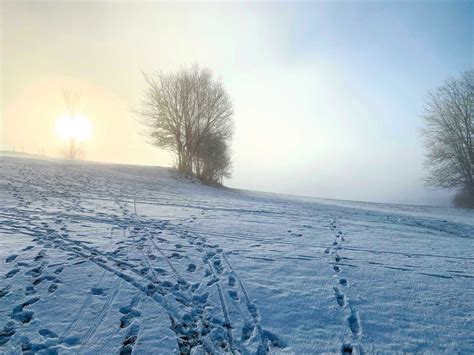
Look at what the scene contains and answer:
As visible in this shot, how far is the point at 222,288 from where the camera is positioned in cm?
461

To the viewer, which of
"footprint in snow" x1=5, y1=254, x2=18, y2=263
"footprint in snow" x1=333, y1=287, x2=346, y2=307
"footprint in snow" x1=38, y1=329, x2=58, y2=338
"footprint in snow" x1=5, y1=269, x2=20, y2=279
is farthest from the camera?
"footprint in snow" x1=5, y1=254, x2=18, y2=263

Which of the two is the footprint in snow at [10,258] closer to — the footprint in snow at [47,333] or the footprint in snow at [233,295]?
the footprint in snow at [47,333]

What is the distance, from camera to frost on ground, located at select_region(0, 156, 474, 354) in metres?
3.41

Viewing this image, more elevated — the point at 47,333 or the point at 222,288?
the point at 222,288

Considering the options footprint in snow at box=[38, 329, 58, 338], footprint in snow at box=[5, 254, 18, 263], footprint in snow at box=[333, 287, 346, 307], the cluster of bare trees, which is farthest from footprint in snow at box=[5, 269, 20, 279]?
the cluster of bare trees

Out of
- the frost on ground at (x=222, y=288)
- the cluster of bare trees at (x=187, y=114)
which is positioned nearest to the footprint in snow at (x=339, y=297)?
the frost on ground at (x=222, y=288)

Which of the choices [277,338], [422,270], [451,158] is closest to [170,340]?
[277,338]

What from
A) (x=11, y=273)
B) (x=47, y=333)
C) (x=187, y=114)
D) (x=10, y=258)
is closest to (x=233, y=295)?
(x=47, y=333)

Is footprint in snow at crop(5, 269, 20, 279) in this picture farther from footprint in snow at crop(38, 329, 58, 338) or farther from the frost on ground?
footprint in snow at crop(38, 329, 58, 338)

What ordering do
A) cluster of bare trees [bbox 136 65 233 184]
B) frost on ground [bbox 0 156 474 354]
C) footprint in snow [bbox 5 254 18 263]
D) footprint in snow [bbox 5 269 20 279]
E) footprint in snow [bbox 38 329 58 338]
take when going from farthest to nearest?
cluster of bare trees [bbox 136 65 233 184] < footprint in snow [bbox 5 254 18 263] < footprint in snow [bbox 5 269 20 279] < frost on ground [bbox 0 156 474 354] < footprint in snow [bbox 38 329 58 338]

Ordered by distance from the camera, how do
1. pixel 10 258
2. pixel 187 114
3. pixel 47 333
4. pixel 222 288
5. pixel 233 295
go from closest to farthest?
pixel 47 333
pixel 233 295
pixel 222 288
pixel 10 258
pixel 187 114

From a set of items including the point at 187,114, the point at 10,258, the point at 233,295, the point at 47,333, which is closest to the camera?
the point at 47,333

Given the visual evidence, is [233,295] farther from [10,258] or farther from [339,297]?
[10,258]

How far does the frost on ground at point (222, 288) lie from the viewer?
3.41 m
